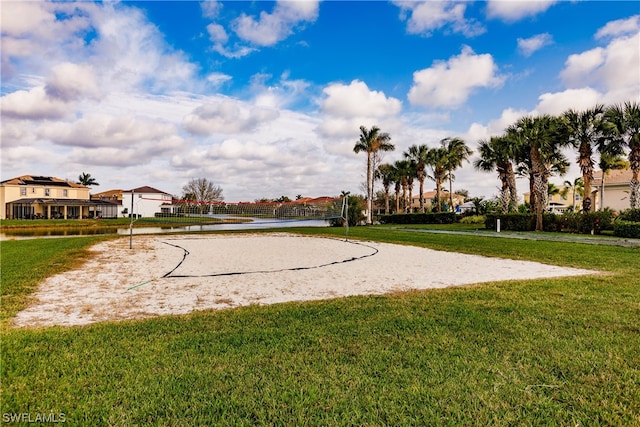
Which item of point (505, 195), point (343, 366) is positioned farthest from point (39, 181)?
point (343, 366)

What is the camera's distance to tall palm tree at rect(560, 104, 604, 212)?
21172 mm

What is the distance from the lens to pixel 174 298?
541 cm

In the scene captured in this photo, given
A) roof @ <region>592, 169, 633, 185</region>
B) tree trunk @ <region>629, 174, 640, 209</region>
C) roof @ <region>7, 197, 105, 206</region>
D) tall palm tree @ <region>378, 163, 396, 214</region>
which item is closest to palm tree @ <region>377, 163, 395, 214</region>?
tall palm tree @ <region>378, 163, 396, 214</region>

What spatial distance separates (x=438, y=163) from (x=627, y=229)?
76.7ft

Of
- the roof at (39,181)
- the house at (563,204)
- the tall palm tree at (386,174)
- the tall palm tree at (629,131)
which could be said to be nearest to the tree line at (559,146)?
the tall palm tree at (629,131)

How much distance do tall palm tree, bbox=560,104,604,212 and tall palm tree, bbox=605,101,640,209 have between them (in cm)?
53

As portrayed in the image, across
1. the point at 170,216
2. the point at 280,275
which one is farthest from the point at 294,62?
the point at 280,275

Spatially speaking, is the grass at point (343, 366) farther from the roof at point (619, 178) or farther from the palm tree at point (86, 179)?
the palm tree at point (86, 179)

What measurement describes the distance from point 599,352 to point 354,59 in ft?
58.6

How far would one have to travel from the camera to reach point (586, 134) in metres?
21.4

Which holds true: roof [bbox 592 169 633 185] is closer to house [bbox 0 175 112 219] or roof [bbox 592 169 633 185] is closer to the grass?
the grass

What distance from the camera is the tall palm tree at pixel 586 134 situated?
21.2 metres

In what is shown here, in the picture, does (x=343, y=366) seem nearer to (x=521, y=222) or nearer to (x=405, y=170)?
(x=521, y=222)

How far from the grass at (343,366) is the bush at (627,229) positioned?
51.9ft
